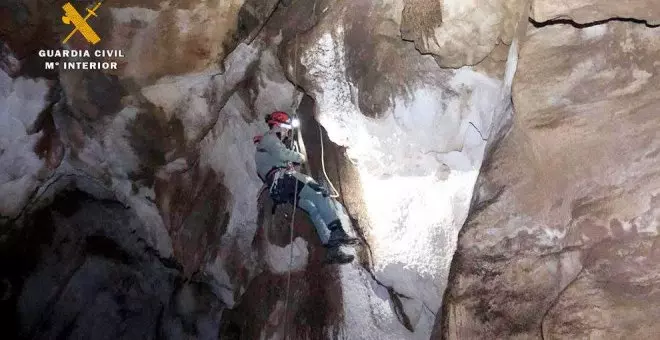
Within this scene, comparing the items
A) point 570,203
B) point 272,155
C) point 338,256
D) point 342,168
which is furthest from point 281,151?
point 570,203

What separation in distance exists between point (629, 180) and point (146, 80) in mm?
6082

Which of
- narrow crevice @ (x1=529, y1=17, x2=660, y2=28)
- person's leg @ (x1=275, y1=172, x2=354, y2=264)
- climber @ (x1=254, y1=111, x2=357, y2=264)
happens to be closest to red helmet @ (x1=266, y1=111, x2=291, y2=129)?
climber @ (x1=254, y1=111, x2=357, y2=264)

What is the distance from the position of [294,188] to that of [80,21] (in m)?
3.95

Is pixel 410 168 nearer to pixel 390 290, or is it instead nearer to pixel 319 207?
pixel 319 207

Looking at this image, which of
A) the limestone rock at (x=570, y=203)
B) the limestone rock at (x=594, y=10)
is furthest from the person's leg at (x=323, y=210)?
the limestone rock at (x=594, y=10)

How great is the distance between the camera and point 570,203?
331 cm

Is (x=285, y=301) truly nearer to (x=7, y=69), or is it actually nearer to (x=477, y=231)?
(x=477, y=231)

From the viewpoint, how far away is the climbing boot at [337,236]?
558 cm

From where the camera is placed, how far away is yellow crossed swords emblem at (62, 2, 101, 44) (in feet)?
22.3

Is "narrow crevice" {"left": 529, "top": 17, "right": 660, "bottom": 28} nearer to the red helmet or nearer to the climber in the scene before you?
the climber

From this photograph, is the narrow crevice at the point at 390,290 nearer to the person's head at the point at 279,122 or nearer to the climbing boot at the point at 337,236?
the climbing boot at the point at 337,236

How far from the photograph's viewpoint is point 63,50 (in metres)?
7.00

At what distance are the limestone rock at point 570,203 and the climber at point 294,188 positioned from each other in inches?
79.0

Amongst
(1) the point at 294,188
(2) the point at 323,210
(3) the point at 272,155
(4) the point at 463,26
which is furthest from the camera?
(3) the point at 272,155
